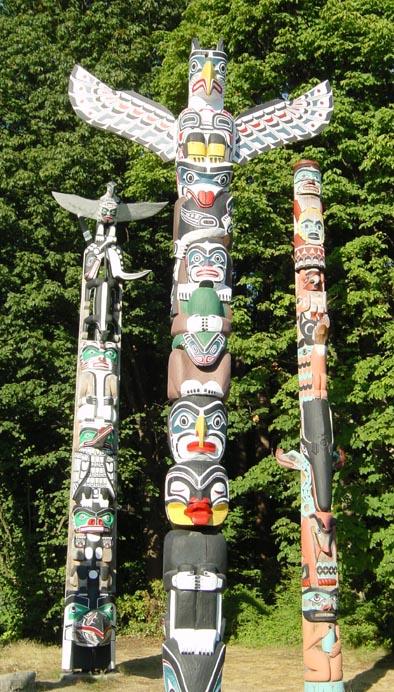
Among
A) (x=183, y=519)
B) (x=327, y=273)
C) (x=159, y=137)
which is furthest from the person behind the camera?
(x=327, y=273)

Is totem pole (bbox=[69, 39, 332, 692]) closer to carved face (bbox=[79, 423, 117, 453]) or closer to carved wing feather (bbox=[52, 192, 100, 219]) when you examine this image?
carved wing feather (bbox=[52, 192, 100, 219])

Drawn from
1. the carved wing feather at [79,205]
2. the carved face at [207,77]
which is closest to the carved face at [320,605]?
the carved face at [207,77]

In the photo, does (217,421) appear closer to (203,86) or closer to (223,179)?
(223,179)

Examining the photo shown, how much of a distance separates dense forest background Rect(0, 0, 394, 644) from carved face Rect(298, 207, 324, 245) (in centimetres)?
256

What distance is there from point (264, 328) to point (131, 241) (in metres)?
3.29

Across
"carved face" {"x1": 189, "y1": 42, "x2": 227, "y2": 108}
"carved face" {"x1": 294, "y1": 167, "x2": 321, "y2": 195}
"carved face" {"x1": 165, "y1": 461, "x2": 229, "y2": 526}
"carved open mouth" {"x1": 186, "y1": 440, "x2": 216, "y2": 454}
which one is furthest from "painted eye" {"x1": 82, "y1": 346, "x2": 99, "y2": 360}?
"carved face" {"x1": 165, "y1": 461, "x2": 229, "y2": 526}

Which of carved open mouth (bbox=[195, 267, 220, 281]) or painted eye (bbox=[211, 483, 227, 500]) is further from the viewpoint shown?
carved open mouth (bbox=[195, 267, 220, 281])

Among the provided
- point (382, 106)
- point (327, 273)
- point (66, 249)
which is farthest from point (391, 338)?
point (66, 249)

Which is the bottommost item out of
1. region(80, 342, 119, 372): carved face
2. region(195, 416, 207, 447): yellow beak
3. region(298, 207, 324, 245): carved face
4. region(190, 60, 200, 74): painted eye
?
region(195, 416, 207, 447): yellow beak

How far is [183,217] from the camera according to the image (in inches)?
331

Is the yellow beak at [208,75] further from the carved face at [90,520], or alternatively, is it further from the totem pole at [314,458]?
the carved face at [90,520]

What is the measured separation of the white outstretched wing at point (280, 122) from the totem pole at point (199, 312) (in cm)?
1

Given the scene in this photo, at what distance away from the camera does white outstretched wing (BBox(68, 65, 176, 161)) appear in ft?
30.4

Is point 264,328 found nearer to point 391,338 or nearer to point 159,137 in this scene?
point 391,338
